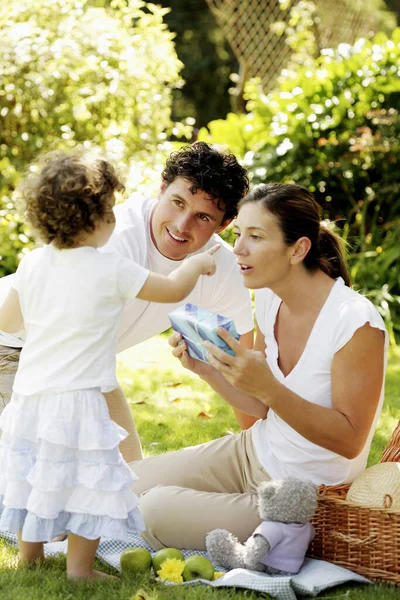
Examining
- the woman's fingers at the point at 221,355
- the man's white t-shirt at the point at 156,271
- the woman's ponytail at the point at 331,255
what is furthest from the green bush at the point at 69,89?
the woman's fingers at the point at 221,355

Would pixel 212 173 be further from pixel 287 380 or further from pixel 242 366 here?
pixel 242 366

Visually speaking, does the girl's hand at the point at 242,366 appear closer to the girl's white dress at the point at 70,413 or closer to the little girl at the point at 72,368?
the little girl at the point at 72,368

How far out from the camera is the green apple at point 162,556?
9.43ft

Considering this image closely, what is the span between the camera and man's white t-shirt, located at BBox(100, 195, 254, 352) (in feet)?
11.8

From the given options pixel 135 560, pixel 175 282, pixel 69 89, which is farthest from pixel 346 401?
pixel 69 89

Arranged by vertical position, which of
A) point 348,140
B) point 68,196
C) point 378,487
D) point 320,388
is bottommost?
point 348,140

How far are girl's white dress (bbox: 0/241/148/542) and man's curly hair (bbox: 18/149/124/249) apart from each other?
7cm

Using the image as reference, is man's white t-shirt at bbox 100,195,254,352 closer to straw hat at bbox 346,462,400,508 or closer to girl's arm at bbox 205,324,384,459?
girl's arm at bbox 205,324,384,459

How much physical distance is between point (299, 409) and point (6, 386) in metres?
1.24

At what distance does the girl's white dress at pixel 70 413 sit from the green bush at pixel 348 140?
4.84 metres

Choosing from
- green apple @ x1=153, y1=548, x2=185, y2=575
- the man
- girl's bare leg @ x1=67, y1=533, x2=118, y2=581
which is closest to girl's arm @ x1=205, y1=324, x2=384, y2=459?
green apple @ x1=153, y1=548, x2=185, y2=575

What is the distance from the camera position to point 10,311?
277 cm

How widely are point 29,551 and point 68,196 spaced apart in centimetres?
115

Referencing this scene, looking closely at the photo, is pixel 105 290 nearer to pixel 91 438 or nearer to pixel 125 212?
pixel 91 438
